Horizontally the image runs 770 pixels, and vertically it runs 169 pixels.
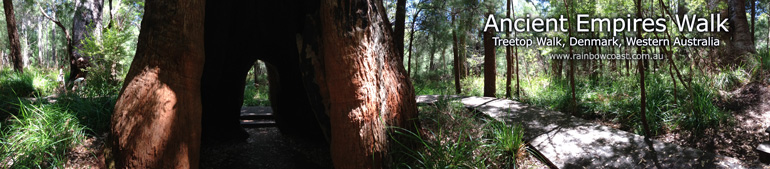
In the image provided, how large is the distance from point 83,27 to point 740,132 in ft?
38.1

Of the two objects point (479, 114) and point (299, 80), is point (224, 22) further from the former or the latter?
point (479, 114)

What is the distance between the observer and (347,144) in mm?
3162

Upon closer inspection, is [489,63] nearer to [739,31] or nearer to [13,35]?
[739,31]

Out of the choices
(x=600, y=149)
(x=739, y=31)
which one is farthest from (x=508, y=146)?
(x=739, y=31)

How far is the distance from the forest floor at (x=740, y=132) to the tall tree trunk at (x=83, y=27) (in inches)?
406

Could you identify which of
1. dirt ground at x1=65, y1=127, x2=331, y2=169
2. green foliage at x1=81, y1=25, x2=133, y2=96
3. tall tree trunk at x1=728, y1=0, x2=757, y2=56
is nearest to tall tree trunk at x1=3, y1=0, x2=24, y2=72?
green foliage at x1=81, y1=25, x2=133, y2=96

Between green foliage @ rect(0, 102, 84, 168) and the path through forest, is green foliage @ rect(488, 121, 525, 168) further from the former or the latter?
green foliage @ rect(0, 102, 84, 168)

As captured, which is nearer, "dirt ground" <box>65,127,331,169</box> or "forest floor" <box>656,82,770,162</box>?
"forest floor" <box>656,82,770,162</box>

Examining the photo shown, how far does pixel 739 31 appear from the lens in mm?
6363

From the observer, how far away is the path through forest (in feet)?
11.5

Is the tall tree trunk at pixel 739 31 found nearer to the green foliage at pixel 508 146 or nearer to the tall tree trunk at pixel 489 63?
the tall tree trunk at pixel 489 63

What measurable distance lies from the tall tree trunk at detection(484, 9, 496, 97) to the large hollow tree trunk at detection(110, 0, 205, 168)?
232 inches

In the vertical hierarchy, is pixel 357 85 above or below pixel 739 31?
below

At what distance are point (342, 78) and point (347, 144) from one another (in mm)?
578
